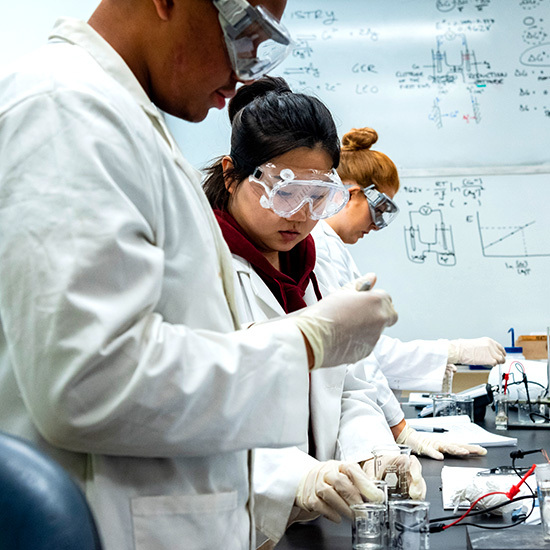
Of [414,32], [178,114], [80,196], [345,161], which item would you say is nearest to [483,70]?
[414,32]

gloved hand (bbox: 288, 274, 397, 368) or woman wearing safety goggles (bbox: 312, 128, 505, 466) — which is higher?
gloved hand (bbox: 288, 274, 397, 368)

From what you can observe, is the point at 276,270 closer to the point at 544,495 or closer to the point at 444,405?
the point at 544,495

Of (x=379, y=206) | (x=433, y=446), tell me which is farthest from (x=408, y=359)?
(x=433, y=446)

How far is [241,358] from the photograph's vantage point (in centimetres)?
79

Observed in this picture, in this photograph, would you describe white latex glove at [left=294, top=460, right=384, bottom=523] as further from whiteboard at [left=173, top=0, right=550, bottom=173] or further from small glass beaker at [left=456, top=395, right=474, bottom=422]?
whiteboard at [left=173, top=0, right=550, bottom=173]

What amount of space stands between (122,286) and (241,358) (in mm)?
164

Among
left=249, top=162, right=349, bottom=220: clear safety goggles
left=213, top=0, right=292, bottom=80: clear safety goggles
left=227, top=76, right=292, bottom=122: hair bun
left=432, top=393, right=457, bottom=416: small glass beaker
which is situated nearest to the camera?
left=213, top=0, right=292, bottom=80: clear safety goggles

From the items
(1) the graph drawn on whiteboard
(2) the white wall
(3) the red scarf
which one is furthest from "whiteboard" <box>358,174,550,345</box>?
(3) the red scarf

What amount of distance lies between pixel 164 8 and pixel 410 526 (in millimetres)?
859

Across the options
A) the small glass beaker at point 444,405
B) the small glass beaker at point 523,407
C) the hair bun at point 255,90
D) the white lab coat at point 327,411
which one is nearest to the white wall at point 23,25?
the hair bun at point 255,90

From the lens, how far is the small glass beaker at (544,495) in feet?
3.57

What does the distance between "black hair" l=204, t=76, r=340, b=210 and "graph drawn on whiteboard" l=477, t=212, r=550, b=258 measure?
8.77 ft

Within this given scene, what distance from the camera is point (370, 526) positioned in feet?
3.59

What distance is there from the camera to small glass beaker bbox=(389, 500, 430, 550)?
3.56 feet
